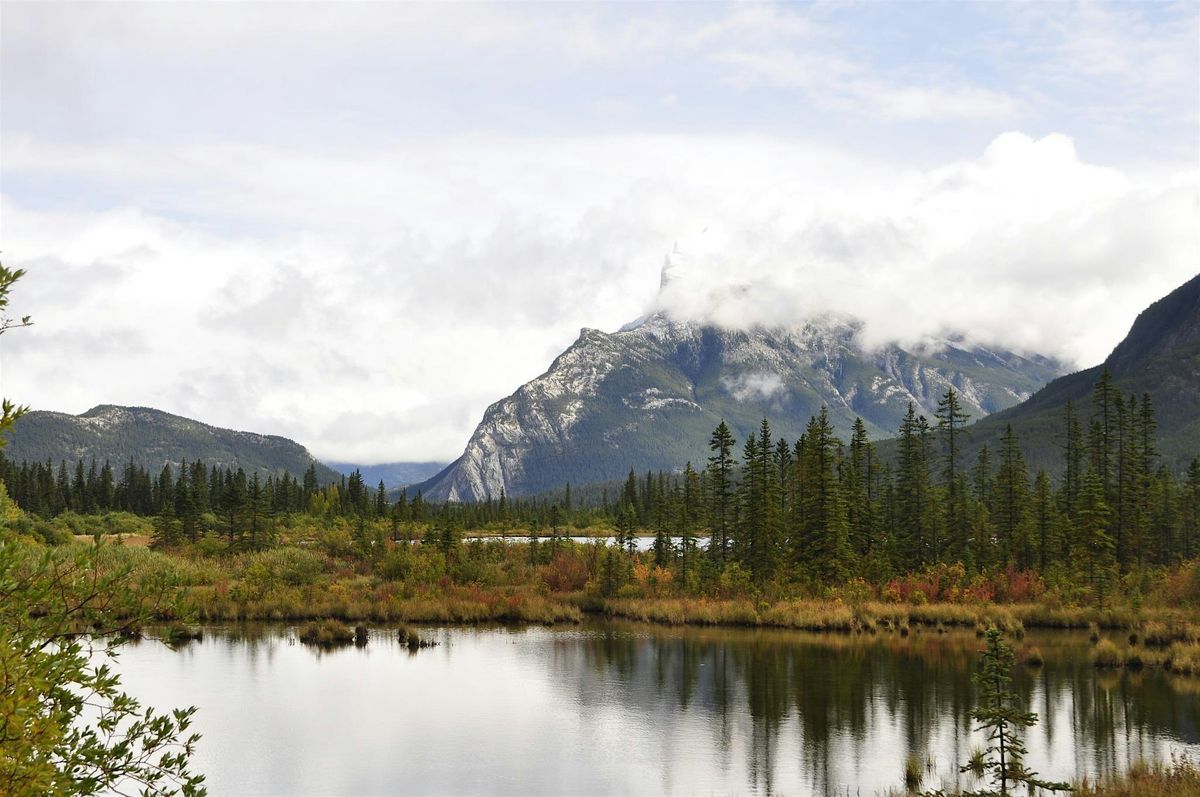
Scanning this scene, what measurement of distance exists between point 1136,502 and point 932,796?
7641 cm

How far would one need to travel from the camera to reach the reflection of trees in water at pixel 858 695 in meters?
38.6

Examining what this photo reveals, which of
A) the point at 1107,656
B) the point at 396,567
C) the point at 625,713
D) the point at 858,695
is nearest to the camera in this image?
the point at 625,713

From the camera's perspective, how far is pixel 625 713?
4594 cm

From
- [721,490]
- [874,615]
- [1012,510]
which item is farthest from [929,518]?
[874,615]

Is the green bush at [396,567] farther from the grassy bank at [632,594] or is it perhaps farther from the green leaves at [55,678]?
the green leaves at [55,678]

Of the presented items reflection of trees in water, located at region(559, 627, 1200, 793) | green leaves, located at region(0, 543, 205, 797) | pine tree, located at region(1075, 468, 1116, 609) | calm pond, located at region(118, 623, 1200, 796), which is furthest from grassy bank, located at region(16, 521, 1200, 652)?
green leaves, located at region(0, 543, 205, 797)

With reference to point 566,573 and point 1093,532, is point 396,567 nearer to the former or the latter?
point 566,573

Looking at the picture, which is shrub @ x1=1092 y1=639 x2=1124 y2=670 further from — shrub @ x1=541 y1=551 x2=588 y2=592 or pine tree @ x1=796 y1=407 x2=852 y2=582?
shrub @ x1=541 y1=551 x2=588 y2=592

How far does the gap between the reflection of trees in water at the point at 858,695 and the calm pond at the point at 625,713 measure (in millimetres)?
157

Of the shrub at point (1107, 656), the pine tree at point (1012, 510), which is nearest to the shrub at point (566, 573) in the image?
the pine tree at point (1012, 510)

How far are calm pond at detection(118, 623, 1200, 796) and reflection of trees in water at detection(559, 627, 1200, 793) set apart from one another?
16 cm

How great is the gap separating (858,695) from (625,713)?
10808 millimetres

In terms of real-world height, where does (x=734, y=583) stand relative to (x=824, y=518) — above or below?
below

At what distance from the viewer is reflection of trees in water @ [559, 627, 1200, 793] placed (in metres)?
38.6
